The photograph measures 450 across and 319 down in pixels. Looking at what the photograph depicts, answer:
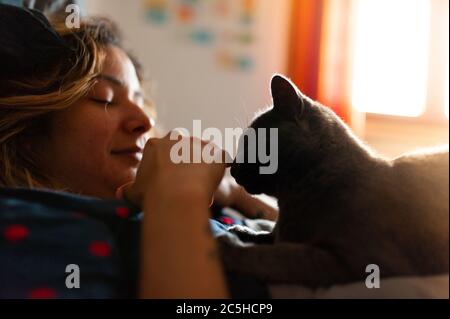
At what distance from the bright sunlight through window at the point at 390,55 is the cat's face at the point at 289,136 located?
5.55ft

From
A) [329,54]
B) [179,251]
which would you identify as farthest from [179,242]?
[329,54]

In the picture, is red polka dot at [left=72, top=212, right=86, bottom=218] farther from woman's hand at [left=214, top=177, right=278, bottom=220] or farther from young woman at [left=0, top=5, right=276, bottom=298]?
woman's hand at [left=214, top=177, right=278, bottom=220]

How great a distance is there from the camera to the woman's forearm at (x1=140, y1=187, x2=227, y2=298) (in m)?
0.57

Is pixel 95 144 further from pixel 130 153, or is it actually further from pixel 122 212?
pixel 122 212

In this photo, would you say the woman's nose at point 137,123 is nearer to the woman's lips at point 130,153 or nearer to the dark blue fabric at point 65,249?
the woman's lips at point 130,153

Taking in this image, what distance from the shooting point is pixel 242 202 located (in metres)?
1.39

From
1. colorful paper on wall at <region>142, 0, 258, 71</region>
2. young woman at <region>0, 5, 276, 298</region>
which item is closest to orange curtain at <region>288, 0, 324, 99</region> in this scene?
colorful paper on wall at <region>142, 0, 258, 71</region>

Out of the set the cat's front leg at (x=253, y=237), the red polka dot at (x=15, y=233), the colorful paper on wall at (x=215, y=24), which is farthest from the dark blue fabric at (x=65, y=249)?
the colorful paper on wall at (x=215, y=24)

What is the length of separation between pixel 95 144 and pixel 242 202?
0.53 m

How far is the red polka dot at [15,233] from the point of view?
0.61 metres
